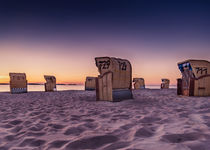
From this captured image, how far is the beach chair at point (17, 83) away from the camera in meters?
12.6

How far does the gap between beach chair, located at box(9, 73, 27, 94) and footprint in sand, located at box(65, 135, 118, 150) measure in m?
13.1

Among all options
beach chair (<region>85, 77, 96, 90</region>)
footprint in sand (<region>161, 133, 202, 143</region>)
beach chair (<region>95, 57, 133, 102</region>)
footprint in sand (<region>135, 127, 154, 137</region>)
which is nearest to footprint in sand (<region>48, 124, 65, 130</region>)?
footprint in sand (<region>135, 127, 154, 137</region>)

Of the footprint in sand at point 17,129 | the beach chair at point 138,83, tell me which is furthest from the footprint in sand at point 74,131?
the beach chair at point 138,83

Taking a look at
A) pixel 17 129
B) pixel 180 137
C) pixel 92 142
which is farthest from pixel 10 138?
pixel 180 137

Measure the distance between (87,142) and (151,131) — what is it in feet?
3.30

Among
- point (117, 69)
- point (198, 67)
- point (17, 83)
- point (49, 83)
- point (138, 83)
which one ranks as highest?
point (198, 67)

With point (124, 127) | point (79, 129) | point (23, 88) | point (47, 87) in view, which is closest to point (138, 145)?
point (124, 127)

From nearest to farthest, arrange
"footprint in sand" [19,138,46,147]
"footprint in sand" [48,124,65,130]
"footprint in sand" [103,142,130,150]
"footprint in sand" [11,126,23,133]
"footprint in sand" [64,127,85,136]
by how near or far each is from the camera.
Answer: "footprint in sand" [103,142,130,150]
"footprint in sand" [19,138,46,147]
"footprint in sand" [64,127,85,136]
"footprint in sand" [11,126,23,133]
"footprint in sand" [48,124,65,130]

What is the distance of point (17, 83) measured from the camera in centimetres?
1296

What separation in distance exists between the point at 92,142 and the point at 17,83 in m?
13.5

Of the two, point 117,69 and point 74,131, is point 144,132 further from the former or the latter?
point 117,69

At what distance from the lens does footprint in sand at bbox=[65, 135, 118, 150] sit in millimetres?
1810

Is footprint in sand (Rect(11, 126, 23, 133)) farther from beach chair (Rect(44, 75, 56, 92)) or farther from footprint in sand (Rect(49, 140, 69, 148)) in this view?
beach chair (Rect(44, 75, 56, 92))

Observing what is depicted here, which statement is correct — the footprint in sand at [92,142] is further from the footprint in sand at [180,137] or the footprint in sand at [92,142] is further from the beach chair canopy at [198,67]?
the beach chair canopy at [198,67]
